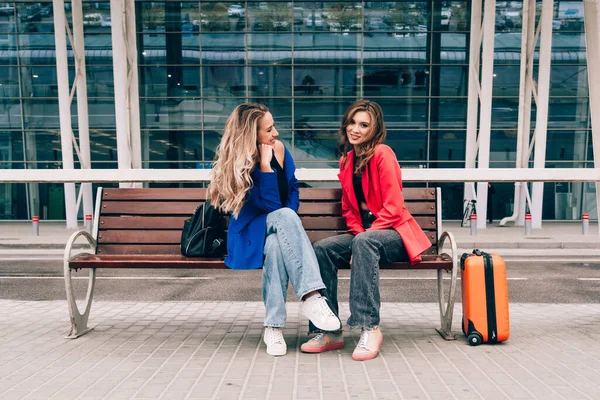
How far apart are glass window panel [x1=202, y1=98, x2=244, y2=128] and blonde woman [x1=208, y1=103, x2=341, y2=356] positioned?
609 inches

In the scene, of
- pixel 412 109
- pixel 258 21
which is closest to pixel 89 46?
pixel 258 21

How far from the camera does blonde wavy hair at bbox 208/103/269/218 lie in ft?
11.1

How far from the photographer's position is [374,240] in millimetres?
3414

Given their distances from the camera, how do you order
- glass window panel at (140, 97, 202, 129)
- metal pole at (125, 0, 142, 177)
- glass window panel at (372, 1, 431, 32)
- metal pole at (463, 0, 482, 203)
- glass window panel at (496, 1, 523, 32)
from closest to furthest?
metal pole at (125, 0, 142, 177)
metal pole at (463, 0, 482, 203)
glass window panel at (372, 1, 431, 32)
glass window panel at (496, 1, 523, 32)
glass window panel at (140, 97, 202, 129)

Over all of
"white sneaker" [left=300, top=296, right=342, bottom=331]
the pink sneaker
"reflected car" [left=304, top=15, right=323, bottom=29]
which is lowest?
the pink sneaker

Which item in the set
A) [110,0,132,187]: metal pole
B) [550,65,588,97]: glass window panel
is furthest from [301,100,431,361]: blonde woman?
[550,65,588,97]: glass window panel

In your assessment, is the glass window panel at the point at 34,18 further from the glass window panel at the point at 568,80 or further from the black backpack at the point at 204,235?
the glass window panel at the point at 568,80

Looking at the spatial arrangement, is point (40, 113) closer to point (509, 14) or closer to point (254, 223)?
point (509, 14)

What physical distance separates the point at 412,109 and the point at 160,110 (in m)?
9.20

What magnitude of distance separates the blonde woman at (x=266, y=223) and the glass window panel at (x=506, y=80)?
56.0 feet

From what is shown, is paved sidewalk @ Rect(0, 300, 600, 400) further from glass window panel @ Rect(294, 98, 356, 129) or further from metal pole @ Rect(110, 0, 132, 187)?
glass window panel @ Rect(294, 98, 356, 129)

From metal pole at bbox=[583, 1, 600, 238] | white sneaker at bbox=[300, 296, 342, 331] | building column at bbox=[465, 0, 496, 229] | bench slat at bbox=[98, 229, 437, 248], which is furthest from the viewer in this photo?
building column at bbox=[465, 0, 496, 229]

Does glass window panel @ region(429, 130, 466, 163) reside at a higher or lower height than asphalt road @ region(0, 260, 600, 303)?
Result: higher

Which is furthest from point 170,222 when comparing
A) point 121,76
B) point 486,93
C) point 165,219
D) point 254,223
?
point 486,93
